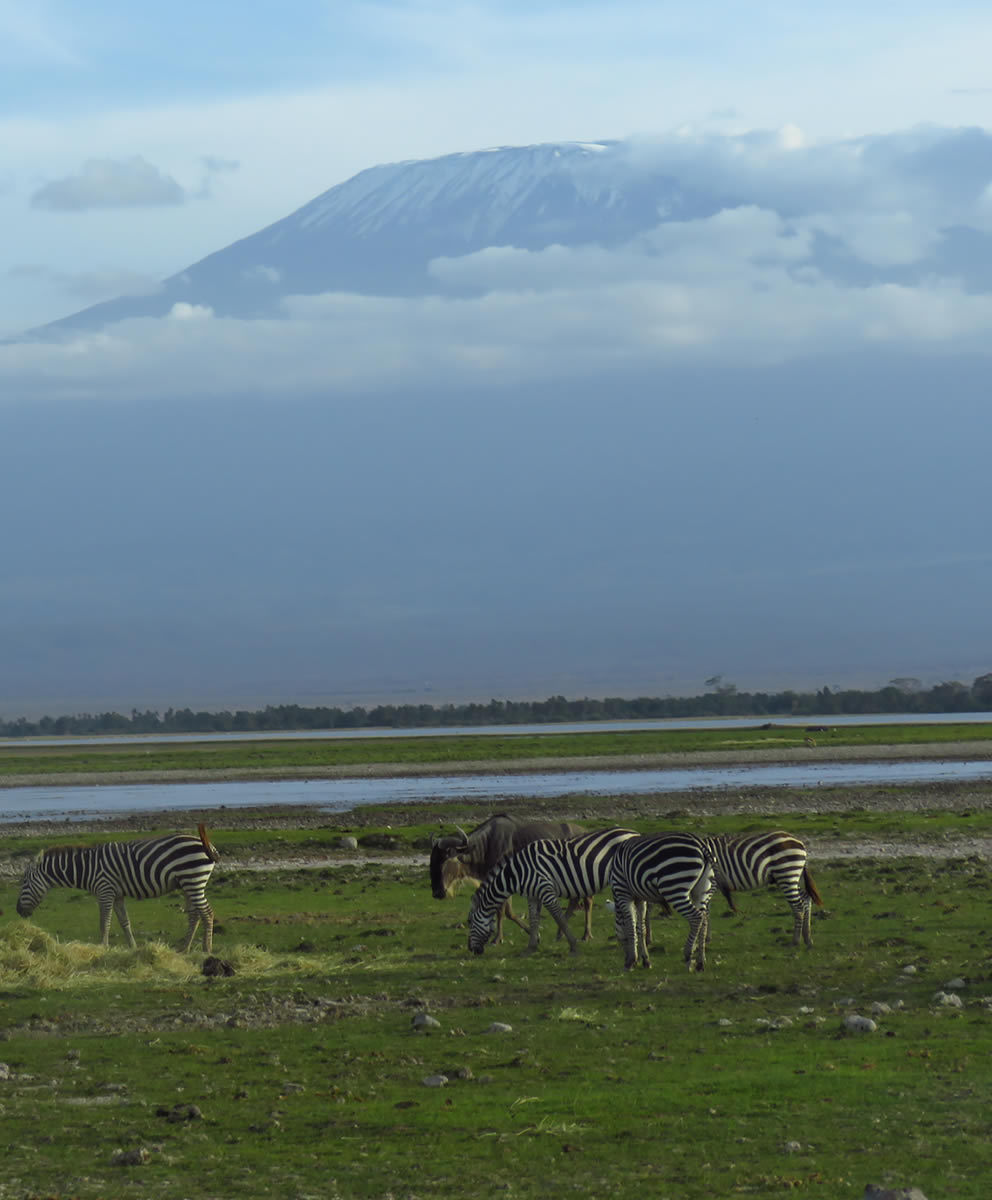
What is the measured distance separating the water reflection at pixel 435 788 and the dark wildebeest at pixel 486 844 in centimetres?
2512

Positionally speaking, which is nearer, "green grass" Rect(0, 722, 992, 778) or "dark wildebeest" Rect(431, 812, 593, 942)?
"dark wildebeest" Rect(431, 812, 593, 942)

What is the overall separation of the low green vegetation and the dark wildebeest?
0.96m

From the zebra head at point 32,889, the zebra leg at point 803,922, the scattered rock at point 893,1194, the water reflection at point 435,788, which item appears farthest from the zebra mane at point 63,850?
the water reflection at point 435,788

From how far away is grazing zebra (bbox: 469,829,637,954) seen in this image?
58.0ft

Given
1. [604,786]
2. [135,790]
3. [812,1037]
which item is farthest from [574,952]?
[135,790]

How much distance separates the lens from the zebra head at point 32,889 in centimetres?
2071

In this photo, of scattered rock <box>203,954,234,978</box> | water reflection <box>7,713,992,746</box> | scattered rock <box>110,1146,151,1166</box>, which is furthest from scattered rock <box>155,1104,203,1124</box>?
water reflection <box>7,713,992,746</box>

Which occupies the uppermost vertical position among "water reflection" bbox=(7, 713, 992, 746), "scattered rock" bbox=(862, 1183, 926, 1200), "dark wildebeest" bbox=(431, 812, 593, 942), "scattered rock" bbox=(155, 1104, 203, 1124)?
"dark wildebeest" bbox=(431, 812, 593, 942)

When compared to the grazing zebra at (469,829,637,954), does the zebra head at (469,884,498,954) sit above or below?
below

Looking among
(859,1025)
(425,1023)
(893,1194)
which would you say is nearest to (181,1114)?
(425,1023)

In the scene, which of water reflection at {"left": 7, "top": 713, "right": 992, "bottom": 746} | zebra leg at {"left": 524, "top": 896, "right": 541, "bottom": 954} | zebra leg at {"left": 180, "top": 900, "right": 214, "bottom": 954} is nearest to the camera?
zebra leg at {"left": 524, "top": 896, "right": 541, "bottom": 954}

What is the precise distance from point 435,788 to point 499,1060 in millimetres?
43154

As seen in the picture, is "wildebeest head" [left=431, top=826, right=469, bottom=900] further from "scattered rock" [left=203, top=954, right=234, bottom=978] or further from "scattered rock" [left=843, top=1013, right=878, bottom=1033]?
"scattered rock" [left=843, top=1013, right=878, bottom=1033]

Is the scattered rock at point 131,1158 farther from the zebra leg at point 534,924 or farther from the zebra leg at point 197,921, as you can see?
the zebra leg at point 197,921
